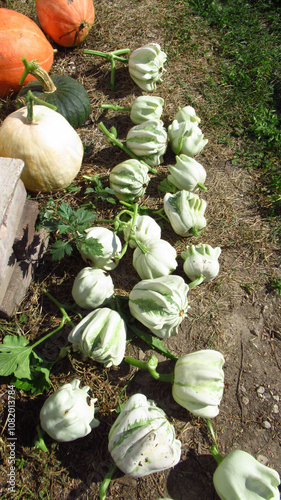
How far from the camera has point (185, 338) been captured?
278cm

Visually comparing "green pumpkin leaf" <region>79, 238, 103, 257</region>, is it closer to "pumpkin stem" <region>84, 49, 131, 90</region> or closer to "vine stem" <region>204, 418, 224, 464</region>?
"vine stem" <region>204, 418, 224, 464</region>

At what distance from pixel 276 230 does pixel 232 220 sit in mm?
426

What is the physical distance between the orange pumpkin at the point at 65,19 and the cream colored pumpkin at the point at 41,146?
1.64m

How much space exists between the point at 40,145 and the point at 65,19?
204cm

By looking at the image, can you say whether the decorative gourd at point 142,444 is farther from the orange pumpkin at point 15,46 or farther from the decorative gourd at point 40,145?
the orange pumpkin at point 15,46

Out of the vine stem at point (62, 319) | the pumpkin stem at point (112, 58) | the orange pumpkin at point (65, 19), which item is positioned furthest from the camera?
the pumpkin stem at point (112, 58)

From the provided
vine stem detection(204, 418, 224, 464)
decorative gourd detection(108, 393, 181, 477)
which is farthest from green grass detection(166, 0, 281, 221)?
decorative gourd detection(108, 393, 181, 477)

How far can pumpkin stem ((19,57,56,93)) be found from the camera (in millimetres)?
2793

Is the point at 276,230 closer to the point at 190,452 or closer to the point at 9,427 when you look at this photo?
the point at 190,452

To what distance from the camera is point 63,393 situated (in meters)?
2.14

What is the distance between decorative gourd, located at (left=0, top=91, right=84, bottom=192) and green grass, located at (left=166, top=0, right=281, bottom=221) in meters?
1.80

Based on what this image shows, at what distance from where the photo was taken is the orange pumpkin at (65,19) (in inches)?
154

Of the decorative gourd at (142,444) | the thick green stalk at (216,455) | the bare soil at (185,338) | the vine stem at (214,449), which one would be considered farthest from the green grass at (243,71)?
the decorative gourd at (142,444)

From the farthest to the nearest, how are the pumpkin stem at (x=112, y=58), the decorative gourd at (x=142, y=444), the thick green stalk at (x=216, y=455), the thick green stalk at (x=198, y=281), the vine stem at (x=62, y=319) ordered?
1. the pumpkin stem at (x=112, y=58)
2. the thick green stalk at (x=198, y=281)
3. the vine stem at (x=62, y=319)
4. the thick green stalk at (x=216, y=455)
5. the decorative gourd at (x=142, y=444)
